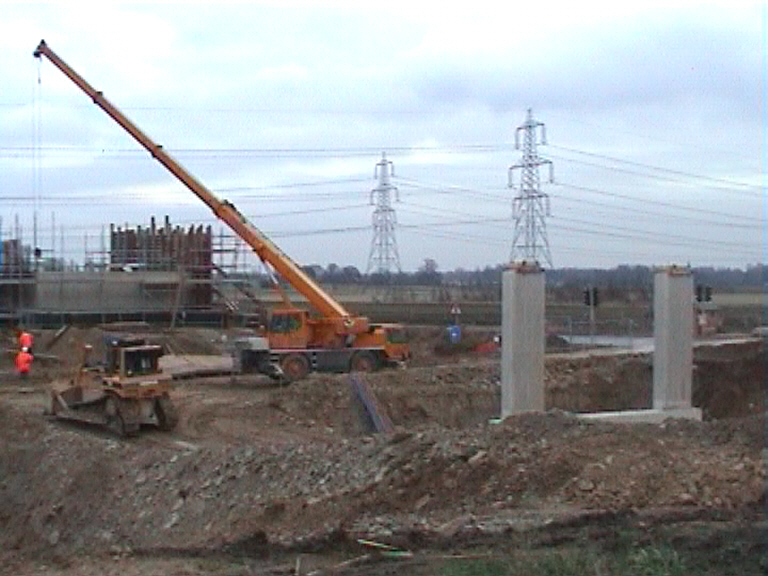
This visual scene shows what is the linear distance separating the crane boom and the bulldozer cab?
932cm

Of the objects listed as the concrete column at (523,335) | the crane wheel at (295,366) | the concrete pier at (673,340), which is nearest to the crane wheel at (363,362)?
the crane wheel at (295,366)

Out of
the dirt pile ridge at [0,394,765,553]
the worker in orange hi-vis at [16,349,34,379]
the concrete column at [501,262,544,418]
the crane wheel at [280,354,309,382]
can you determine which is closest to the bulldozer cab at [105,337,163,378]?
the dirt pile ridge at [0,394,765,553]

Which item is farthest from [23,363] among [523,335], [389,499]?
[389,499]

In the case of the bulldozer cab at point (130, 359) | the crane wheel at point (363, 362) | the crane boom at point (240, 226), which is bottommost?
the crane wheel at point (363, 362)

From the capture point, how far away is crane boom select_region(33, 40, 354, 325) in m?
34.2

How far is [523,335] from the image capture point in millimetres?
21453

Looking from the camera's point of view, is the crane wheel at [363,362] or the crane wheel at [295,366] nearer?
the crane wheel at [295,366]

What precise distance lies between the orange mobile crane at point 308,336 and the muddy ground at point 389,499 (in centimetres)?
534

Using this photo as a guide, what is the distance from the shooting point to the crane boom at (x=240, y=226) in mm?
34219

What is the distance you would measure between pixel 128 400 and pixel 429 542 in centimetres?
1389

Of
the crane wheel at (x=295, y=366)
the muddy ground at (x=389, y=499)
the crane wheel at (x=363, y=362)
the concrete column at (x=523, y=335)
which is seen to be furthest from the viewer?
the crane wheel at (x=363, y=362)

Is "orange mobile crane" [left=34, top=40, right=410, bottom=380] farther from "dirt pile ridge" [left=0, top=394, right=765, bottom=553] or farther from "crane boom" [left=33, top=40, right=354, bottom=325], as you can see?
"dirt pile ridge" [left=0, top=394, right=765, bottom=553]

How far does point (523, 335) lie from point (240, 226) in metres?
15.5

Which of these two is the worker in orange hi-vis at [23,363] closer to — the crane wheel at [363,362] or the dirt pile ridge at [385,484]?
the crane wheel at [363,362]
